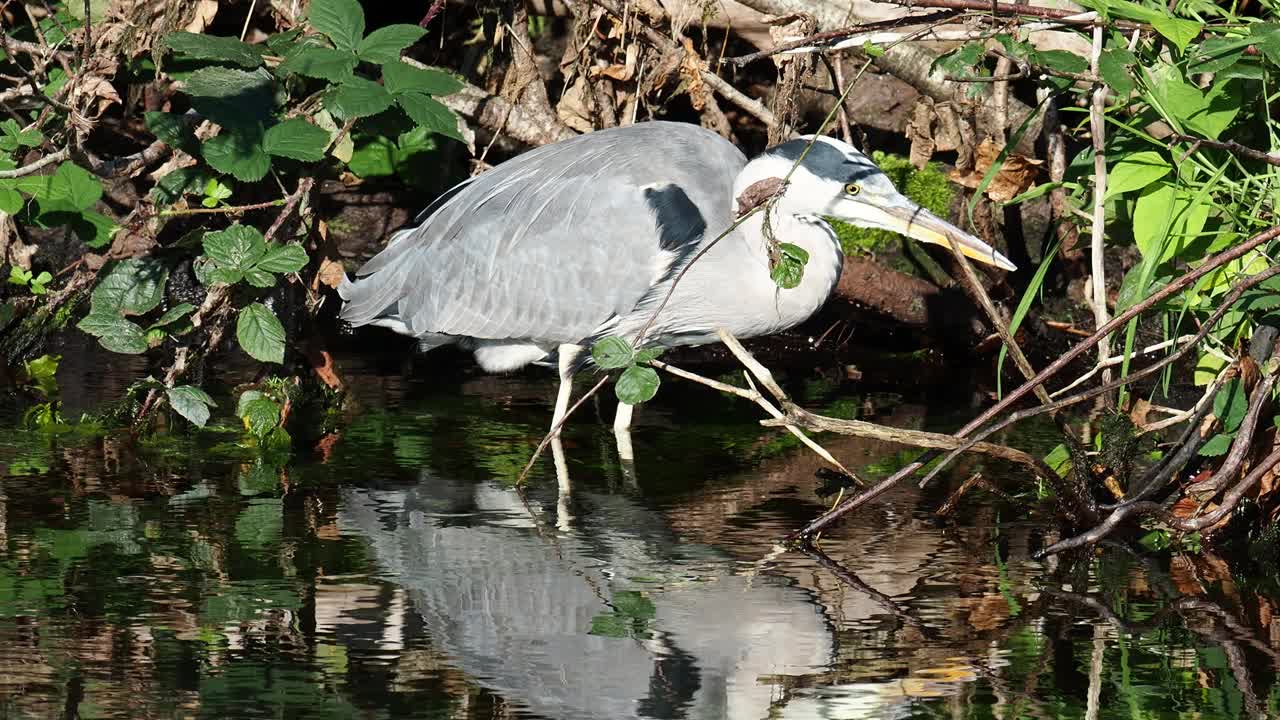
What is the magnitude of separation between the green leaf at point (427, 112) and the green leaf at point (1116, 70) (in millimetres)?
1933

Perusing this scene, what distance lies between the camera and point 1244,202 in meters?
3.86

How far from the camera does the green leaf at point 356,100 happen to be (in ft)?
14.9

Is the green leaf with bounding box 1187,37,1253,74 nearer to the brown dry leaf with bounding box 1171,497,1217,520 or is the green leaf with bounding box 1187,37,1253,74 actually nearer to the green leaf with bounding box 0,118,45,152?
the brown dry leaf with bounding box 1171,497,1217,520

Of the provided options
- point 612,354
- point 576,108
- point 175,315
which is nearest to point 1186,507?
point 612,354

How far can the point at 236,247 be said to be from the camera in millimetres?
4727

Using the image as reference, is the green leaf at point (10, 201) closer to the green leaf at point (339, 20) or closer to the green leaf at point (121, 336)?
the green leaf at point (121, 336)

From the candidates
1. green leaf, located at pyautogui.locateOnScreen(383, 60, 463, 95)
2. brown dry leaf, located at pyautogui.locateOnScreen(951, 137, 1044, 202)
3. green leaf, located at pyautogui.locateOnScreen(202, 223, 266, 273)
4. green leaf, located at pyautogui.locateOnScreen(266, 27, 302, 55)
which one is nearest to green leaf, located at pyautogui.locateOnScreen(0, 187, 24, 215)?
green leaf, located at pyautogui.locateOnScreen(202, 223, 266, 273)

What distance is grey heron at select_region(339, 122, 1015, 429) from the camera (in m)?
5.09

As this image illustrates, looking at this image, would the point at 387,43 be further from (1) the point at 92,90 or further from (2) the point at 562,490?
(2) the point at 562,490

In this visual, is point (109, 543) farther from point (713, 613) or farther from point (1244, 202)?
point (1244, 202)

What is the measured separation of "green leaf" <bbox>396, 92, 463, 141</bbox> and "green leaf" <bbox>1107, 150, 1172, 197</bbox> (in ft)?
6.35

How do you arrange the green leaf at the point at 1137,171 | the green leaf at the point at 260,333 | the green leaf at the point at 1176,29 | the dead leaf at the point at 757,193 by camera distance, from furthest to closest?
the dead leaf at the point at 757,193
the green leaf at the point at 260,333
the green leaf at the point at 1137,171
the green leaf at the point at 1176,29

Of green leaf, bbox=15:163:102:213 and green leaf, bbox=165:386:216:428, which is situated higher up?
green leaf, bbox=15:163:102:213

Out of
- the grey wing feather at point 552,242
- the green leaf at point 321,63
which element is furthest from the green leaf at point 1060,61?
the green leaf at point 321,63
